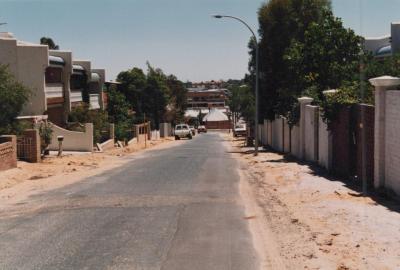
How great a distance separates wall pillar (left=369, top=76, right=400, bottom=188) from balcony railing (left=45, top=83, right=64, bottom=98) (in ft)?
91.5

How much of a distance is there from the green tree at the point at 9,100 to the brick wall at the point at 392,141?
17.8 metres

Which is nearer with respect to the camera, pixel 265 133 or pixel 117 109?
pixel 265 133

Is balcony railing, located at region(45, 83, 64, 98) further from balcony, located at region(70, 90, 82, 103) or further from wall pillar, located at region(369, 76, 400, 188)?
wall pillar, located at region(369, 76, 400, 188)

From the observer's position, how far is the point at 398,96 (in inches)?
505

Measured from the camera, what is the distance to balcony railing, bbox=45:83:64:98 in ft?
126

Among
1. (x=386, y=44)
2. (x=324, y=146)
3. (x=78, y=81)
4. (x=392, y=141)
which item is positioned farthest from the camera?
(x=78, y=81)

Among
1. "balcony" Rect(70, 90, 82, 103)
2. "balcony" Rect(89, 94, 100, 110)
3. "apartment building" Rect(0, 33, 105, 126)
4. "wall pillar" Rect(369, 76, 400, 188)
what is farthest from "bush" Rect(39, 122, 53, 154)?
"balcony" Rect(89, 94, 100, 110)

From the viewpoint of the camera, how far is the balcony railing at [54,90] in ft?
126

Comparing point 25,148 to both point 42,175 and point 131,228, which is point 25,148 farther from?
point 131,228

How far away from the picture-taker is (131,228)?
1116cm

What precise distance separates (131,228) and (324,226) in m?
3.70

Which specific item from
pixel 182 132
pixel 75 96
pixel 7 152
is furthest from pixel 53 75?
pixel 182 132

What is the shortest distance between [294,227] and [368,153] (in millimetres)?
5088

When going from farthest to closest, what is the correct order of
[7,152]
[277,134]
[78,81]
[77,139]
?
[78,81] → [277,134] → [77,139] → [7,152]
